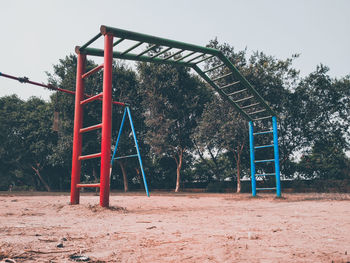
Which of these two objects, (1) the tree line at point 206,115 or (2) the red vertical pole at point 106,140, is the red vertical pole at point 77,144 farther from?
(1) the tree line at point 206,115

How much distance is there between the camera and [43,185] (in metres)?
32.5

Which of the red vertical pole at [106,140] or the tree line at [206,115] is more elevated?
the tree line at [206,115]

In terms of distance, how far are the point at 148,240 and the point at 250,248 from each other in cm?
92

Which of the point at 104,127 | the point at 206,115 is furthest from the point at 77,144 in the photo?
the point at 206,115

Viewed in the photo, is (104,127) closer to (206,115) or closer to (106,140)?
(106,140)

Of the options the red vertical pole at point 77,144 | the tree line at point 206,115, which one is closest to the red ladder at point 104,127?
the red vertical pole at point 77,144

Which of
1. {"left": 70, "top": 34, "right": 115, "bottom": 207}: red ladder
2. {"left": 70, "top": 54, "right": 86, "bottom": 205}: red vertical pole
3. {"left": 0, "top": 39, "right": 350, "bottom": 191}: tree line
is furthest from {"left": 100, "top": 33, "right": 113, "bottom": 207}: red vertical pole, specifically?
{"left": 0, "top": 39, "right": 350, "bottom": 191}: tree line

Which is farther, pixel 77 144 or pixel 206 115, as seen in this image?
pixel 206 115

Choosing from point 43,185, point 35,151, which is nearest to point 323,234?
point 35,151

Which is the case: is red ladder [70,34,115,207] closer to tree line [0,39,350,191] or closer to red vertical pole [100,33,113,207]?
red vertical pole [100,33,113,207]

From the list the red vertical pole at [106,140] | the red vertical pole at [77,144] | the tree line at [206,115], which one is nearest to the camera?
the red vertical pole at [106,140]

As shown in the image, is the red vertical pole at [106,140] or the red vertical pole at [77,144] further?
the red vertical pole at [77,144]

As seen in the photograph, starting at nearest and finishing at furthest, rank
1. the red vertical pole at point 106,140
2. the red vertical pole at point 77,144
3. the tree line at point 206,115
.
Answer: the red vertical pole at point 106,140
the red vertical pole at point 77,144
the tree line at point 206,115

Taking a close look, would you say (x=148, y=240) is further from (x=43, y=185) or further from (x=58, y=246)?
(x=43, y=185)
